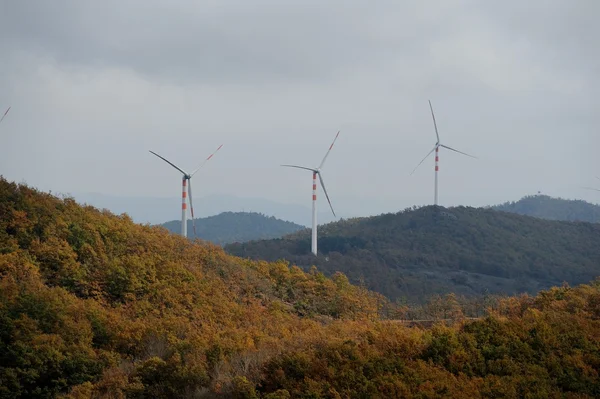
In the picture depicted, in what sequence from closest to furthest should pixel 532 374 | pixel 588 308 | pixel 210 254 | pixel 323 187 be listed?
pixel 532 374
pixel 588 308
pixel 210 254
pixel 323 187

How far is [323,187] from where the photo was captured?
68.9 meters

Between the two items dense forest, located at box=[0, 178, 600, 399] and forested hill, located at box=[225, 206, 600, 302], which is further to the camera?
forested hill, located at box=[225, 206, 600, 302]

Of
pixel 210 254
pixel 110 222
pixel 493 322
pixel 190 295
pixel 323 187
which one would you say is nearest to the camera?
pixel 493 322

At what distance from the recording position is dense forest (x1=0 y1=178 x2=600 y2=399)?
1648 cm

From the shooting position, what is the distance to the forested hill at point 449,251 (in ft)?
334

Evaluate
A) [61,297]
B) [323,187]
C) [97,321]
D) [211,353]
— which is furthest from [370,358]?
[323,187]

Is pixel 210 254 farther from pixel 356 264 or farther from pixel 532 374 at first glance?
pixel 356 264

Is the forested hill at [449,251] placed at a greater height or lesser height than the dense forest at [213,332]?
greater

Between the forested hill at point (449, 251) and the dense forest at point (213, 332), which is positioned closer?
the dense forest at point (213, 332)

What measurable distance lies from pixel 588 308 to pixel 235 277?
20852mm

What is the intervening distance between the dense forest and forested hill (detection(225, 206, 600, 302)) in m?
54.8

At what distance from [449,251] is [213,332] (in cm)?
10071

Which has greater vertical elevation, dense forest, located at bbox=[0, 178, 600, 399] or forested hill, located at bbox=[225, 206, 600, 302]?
forested hill, located at bbox=[225, 206, 600, 302]

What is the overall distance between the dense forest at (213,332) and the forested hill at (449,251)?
54784mm
